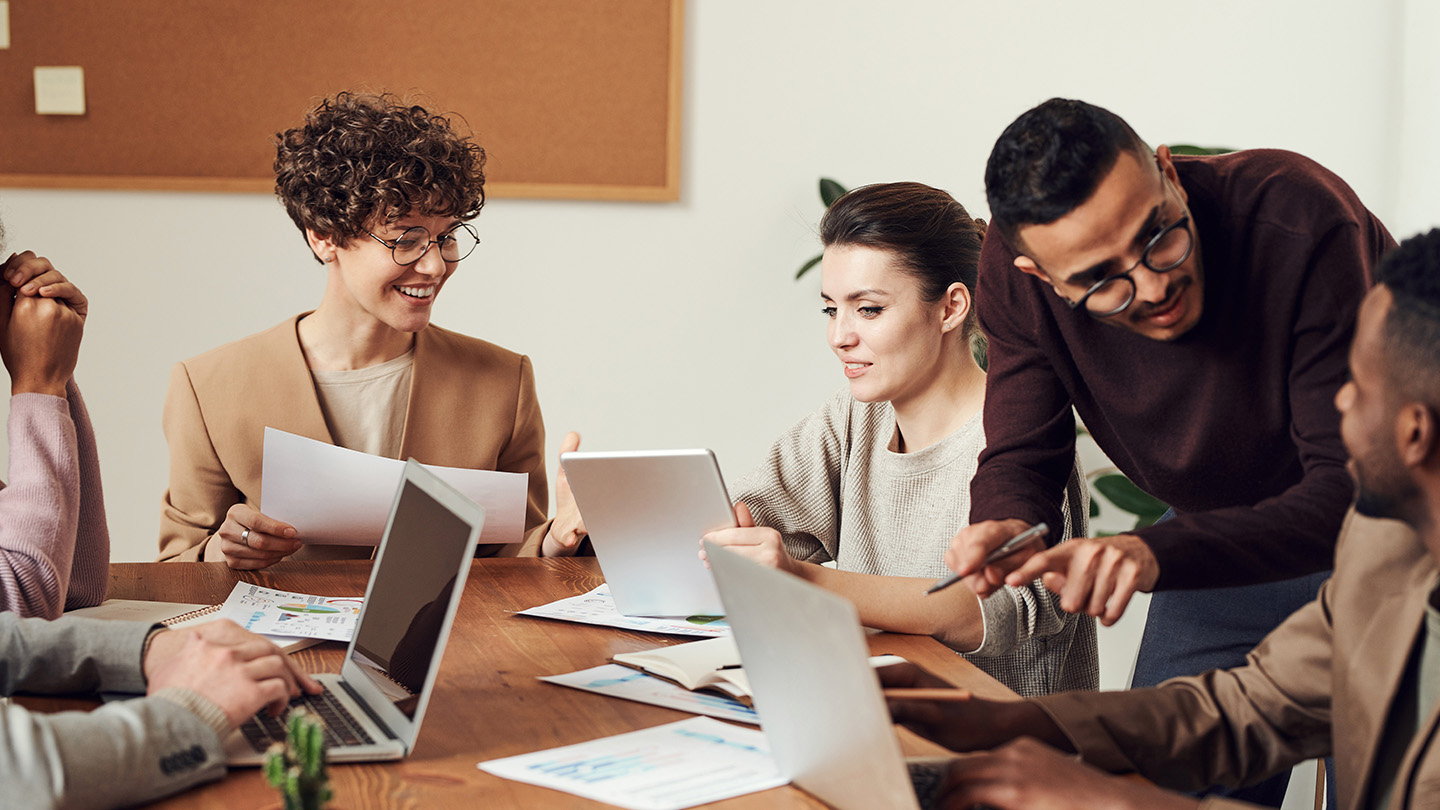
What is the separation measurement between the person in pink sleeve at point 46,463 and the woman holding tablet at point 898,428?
3.05 feet

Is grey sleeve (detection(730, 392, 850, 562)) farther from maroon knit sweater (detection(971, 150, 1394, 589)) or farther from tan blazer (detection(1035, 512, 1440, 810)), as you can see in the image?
tan blazer (detection(1035, 512, 1440, 810))

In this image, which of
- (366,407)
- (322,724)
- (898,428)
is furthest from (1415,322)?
(366,407)

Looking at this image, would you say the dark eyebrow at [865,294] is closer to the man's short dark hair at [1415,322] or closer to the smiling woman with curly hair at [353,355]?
the smiling woman with curly hair at [353,355]

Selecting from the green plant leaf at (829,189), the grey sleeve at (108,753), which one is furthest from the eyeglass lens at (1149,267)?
the green plant leaf at (829,189)

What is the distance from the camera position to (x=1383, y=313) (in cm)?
91

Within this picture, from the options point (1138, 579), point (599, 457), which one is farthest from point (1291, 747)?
point (599, 457)

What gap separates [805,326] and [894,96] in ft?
2.16

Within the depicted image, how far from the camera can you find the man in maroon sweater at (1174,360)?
1.22m

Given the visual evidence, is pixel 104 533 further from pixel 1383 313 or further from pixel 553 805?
pixel 1383 313

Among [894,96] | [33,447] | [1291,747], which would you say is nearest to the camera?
[1291,747]

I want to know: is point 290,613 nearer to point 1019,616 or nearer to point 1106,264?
point 1019,616

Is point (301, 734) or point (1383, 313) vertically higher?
point (1383, 313)

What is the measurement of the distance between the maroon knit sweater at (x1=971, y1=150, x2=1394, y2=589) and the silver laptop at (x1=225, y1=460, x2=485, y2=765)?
700 millimetres

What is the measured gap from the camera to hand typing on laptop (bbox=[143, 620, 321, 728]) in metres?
1.02
